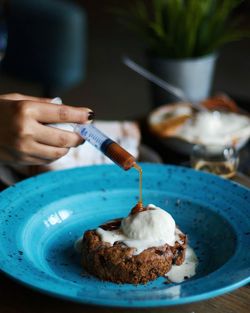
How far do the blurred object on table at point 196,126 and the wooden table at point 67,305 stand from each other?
55 cm

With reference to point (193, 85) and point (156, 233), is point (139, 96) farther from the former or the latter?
point (156, 233)

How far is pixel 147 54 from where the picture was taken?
5.95 feet

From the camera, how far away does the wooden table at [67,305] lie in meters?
0.94

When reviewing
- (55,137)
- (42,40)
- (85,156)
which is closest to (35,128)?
(55,137)

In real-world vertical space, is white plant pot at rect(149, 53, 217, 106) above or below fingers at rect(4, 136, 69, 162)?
below

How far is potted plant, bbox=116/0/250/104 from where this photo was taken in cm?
176

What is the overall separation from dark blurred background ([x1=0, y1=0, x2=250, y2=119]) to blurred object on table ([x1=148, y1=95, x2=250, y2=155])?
1.25 meters

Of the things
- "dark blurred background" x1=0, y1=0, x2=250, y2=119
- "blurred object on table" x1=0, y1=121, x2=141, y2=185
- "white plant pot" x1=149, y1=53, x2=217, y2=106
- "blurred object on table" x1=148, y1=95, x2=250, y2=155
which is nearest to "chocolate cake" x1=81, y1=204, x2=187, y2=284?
"blurred object on table" x1=0, y1=121, x2=141, y2=185

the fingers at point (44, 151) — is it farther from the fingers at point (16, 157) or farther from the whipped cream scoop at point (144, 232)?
the whipped cream scoop at point (144, 232)

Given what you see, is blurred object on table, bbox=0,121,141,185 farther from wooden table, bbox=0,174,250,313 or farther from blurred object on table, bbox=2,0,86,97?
blurred object on table, bbox=2,0,86,97

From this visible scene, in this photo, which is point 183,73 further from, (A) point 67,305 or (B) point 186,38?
(A) point 67,305

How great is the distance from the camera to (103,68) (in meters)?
4.27

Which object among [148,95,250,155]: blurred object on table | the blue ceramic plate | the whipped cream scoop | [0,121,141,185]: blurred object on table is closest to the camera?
the blue ceramic plate

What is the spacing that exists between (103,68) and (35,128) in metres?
3.30
